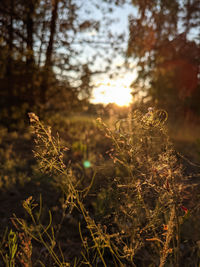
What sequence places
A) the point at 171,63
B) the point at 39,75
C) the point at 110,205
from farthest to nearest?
the point at 171,63 < the point at 39,75 < the point at 110,205

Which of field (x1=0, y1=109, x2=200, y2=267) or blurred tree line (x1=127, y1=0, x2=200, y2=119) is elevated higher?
blurred tree line (x1=127, y1=0, x2=200, y2=119)

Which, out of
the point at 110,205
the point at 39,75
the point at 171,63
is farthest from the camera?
the point at 171,63

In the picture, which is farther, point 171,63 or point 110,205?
point 171,63

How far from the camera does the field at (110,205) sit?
4.34 ft

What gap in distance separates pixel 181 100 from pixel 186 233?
10262 millimetres

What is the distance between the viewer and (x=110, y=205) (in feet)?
6.49

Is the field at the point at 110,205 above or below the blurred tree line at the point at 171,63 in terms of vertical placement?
below

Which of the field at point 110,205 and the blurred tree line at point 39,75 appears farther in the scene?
the blurred tree line at point 39,75

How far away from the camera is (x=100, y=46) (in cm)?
575

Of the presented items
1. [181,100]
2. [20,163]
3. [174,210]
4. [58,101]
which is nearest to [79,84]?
[58,101]

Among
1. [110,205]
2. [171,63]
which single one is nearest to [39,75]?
[110,205]

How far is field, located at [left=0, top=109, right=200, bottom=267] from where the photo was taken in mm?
1324

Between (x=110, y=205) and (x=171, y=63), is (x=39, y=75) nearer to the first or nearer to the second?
(x=110, y=205)

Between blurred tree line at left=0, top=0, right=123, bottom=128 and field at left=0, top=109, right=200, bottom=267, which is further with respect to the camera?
blurred tree line at left=0, top=0, right=123, bottom=128
